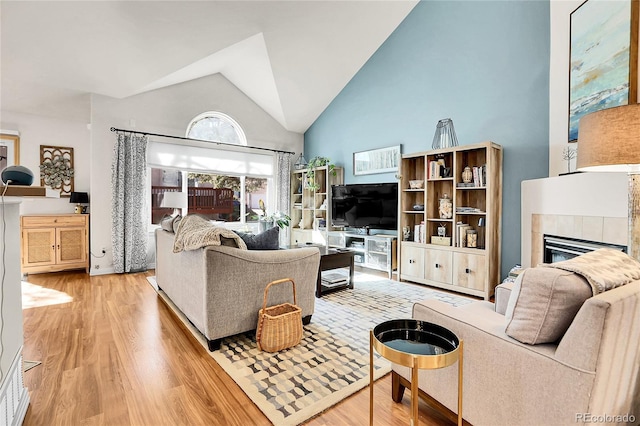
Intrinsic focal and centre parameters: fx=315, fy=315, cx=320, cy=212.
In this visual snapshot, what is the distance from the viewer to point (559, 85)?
3086 millimetres

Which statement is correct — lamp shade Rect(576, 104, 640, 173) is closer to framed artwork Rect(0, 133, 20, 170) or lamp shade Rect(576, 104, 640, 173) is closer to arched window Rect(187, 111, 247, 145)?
arched window Rect(187, 111, 247, 145)

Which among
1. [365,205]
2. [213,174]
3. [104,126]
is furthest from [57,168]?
[365,205]

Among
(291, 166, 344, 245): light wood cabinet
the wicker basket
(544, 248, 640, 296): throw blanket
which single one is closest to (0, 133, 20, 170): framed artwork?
(291, 166, 344, 245): light wood cabinet

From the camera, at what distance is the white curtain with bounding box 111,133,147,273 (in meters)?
4.66

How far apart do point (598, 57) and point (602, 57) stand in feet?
0.18

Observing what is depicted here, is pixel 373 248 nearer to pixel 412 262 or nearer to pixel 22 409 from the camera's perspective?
pixel 412 262

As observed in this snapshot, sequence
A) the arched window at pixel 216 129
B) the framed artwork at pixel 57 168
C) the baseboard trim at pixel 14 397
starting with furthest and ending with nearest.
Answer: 1. the arched window at pixel 216 129
2. the framed artwork at pixel 57 168
3. the baseboard trim at pixel 14 397

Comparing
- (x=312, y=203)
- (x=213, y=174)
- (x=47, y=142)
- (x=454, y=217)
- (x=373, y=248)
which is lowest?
(x=373, y=248)

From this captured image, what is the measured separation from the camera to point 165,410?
63.5 inches

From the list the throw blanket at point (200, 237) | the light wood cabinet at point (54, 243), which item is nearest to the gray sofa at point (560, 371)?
the throw blanket at point (200, 237)

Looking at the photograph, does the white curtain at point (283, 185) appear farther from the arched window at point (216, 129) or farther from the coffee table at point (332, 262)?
the coffee table at point (332, 262)

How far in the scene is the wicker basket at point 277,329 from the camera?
2.20m

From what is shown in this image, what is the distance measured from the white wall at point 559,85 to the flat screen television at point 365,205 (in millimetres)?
1928

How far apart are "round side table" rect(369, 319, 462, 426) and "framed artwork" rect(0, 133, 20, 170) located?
19.9 feet
